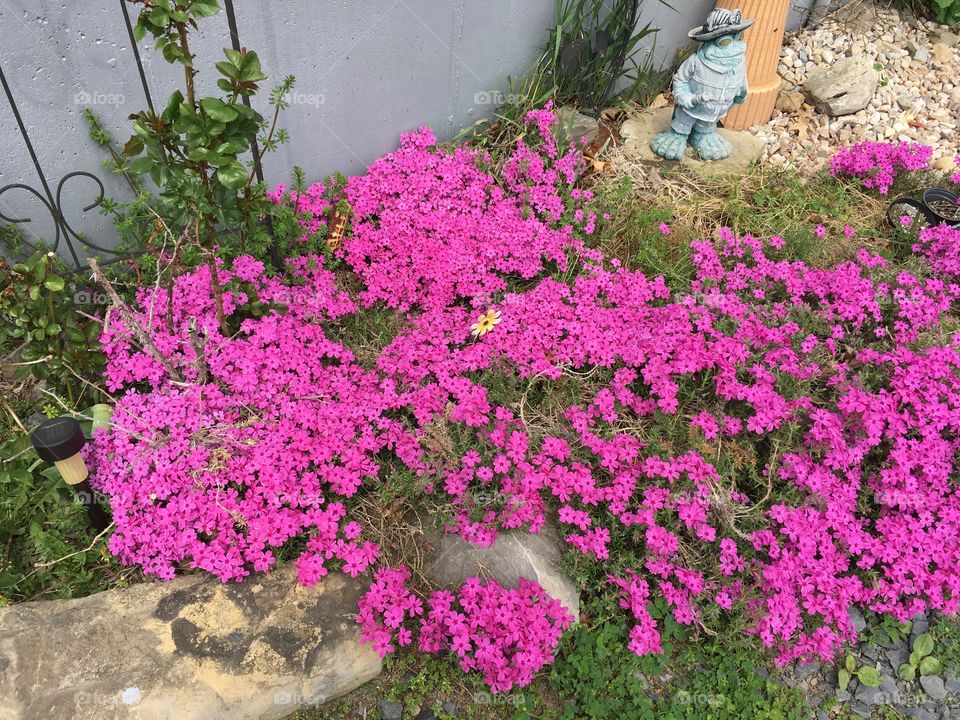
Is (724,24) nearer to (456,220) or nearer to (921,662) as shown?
(456,220)

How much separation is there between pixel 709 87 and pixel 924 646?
377 cm

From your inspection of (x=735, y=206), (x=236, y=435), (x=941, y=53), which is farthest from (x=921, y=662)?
(x=941, y=53)

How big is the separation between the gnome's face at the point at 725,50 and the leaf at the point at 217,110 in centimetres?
359

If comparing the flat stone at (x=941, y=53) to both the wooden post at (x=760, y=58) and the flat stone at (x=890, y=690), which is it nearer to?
the wooden post at (x=760, y=58)

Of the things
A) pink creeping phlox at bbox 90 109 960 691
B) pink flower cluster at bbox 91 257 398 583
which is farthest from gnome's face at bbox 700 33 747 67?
pink flower cluster at bbox 91 257 398 583

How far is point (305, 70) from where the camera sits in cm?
398

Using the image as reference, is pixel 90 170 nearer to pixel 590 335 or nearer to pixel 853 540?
pixel 590 335

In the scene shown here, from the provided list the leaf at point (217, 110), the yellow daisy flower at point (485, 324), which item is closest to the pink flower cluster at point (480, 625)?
the yellow daisy flower at point (485, 324)

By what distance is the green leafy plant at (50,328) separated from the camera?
2.85 m

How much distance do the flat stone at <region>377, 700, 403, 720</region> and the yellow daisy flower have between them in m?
1.82

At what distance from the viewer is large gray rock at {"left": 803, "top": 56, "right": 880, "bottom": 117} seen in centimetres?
581

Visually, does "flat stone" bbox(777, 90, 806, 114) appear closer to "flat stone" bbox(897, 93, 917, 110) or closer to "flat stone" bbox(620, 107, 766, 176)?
"flat stone" bbox(620, 107, 766, 176)

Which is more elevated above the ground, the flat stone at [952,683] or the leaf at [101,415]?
the leaf at [101,415]

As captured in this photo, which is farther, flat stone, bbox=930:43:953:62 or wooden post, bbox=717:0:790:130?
flat stone, bbox=930:43:953:62
